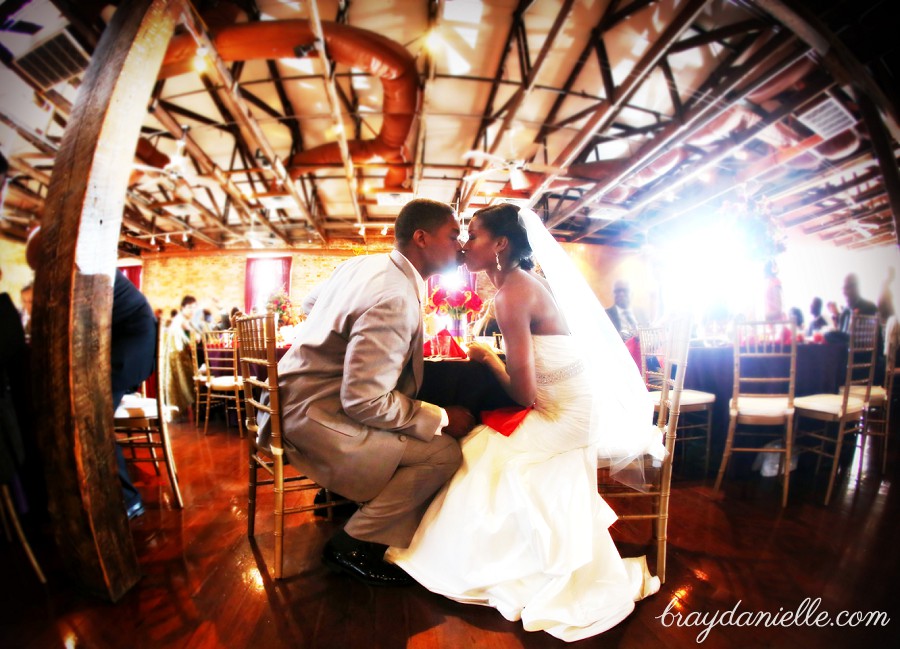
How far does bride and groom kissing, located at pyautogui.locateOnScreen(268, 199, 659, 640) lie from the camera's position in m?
1.28

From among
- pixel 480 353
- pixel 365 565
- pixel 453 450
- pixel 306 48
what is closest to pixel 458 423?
pixel 453 450

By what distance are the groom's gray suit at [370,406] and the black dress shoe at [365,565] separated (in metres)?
0.13

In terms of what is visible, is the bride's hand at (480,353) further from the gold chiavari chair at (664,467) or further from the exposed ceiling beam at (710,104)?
the exposed ceiling beam at (710,104)

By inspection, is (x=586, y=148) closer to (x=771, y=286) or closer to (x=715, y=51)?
(x=715, y=51)

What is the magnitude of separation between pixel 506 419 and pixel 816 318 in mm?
5963

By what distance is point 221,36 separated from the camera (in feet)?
11.9

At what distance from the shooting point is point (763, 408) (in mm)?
2381

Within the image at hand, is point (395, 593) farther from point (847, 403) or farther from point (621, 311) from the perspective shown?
point (621, 311)

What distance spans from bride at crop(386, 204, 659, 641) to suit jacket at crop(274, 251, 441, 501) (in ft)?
1.05

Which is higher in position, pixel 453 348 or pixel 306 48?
pixel 306 48

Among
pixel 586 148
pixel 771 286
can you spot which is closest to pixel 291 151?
pixel 586 148

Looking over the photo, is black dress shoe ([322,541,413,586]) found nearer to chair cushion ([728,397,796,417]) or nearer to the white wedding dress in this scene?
the white wedding dress

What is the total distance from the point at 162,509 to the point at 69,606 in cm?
89

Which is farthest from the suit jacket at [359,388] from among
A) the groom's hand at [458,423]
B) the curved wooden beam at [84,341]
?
the curved wooden beam at [84,341]
